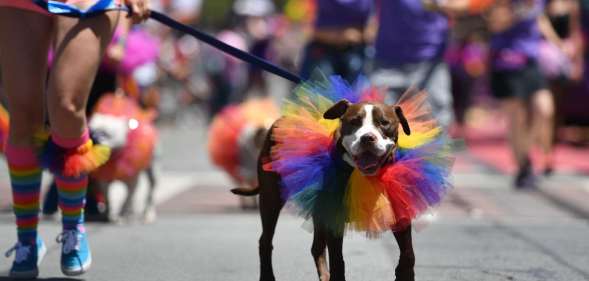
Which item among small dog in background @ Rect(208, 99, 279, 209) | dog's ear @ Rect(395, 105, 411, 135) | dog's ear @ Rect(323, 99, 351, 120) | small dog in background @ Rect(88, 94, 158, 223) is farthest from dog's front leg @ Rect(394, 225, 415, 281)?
small dog in background @ Rect(208, 99, 279, 209)

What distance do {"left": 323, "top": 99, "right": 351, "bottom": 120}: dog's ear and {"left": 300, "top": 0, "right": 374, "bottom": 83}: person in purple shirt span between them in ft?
11.5

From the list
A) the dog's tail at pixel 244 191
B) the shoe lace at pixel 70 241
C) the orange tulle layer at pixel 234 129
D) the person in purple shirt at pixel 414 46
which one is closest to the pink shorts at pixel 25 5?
the shoe lace at pixel 70 241

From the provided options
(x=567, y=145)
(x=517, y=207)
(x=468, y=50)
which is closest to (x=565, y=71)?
(x=517, y=207)

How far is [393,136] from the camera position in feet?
13.6

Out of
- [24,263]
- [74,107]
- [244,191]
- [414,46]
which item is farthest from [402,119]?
[414,46]

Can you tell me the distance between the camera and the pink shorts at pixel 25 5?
4.63 m

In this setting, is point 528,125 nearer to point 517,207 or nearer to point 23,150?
point 517,207

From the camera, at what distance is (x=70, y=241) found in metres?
4.85

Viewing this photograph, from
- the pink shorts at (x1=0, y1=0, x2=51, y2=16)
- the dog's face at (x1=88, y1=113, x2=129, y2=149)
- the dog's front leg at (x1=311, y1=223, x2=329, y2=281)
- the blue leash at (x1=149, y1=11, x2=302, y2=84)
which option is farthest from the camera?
the dog's face at (x1=88, y1=113, x2=129, y2=149)

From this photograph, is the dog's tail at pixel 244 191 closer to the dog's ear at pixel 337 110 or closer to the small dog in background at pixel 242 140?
the dog's ear at pixel 337 110

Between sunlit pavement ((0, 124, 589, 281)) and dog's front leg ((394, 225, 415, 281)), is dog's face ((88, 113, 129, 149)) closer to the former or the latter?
sunlit pavement ((0, 124, 589, 281))

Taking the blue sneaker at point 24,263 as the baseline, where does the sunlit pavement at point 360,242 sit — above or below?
below

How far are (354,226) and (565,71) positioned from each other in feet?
23.2

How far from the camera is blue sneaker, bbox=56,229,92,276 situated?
4.84 meters
